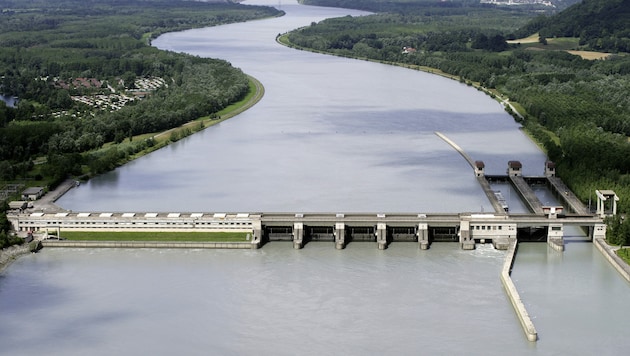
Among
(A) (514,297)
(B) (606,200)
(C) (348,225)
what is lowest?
(A) (514,297)

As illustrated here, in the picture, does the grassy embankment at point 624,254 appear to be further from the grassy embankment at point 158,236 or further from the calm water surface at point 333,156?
the grassy embankment at point 158,236

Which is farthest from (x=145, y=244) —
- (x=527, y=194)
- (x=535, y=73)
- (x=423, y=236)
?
(x=535, y=73)

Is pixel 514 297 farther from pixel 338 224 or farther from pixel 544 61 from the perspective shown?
pixel 544 61

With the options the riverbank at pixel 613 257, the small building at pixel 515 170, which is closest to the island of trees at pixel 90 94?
the small building at pixel 515 170

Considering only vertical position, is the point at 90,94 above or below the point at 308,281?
above

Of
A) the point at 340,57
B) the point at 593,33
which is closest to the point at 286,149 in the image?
the point at 340,57

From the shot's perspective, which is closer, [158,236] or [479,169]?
[158,236]
